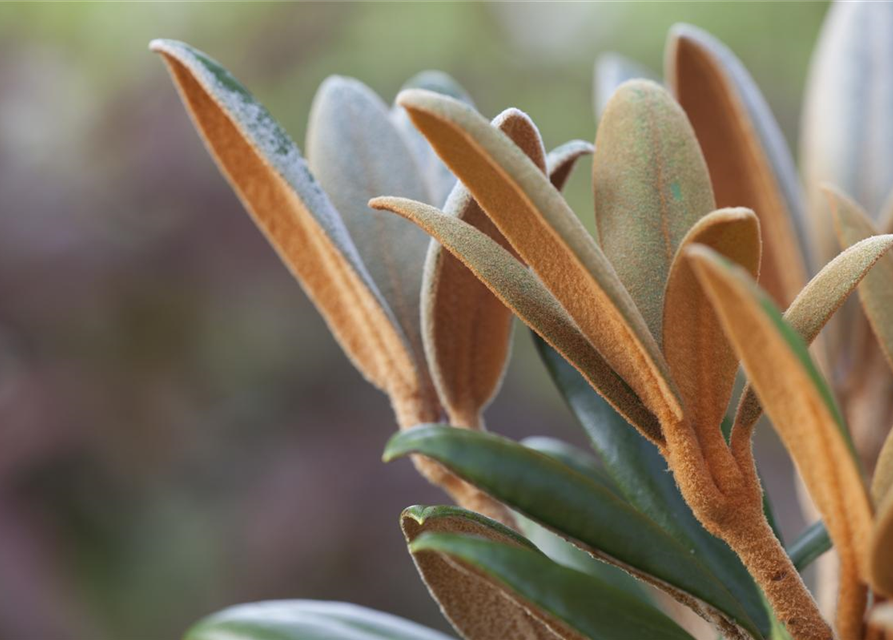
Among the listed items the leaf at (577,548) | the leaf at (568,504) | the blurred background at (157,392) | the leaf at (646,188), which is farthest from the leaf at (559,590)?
the blurred background at (157,392)

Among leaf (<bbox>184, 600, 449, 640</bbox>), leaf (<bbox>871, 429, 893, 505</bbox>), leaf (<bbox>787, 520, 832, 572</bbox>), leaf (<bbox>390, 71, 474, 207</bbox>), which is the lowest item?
leaf (<bbox>787, 520, 832, 572</bbox>)

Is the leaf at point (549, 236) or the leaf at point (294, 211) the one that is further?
the leaf at point (294, 211)

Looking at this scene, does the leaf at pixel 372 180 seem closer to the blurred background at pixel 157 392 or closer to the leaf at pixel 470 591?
the leaf at pixel 470 591

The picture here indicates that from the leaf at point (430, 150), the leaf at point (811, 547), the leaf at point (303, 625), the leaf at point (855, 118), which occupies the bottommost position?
the leaf at point (811, 547)

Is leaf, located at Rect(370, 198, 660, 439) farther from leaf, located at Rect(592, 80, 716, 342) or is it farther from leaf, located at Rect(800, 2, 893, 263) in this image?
leaf, located at Rect(800, 2, 893, 263)

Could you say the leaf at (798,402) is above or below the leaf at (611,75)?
below

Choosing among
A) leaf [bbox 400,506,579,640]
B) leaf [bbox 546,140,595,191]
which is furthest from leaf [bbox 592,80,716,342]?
leaf [bbox 400,506,579,640]

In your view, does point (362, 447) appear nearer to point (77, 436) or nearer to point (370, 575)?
point (370, 575)
